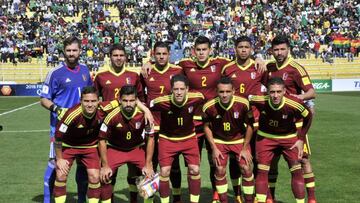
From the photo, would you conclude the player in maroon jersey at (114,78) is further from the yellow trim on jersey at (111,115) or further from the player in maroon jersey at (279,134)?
the player in maroon jersey at (279,134)

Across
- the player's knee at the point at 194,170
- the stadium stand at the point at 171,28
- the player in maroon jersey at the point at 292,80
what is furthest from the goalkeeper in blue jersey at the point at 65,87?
the stadium stand at the point at 171,28

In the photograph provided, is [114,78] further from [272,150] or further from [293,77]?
[293,77]

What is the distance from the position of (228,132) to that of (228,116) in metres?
0.24

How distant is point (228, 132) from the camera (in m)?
7.51

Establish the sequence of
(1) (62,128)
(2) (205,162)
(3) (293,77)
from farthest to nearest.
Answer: (2) (205,162), (3) (293,77), (1) (62,128)

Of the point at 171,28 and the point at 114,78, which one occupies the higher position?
the point at 171,28

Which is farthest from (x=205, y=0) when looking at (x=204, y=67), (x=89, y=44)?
(x=204, y=67)

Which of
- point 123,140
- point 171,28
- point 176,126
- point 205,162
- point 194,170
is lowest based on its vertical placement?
point 205,162

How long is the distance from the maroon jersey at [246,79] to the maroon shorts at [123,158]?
6.15ft

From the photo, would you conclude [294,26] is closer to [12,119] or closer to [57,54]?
[57,54]

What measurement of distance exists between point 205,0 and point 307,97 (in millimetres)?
38753

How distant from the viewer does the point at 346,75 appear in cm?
3659

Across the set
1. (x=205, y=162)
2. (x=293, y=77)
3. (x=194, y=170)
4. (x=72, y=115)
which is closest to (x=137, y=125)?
(x=72, y=115)

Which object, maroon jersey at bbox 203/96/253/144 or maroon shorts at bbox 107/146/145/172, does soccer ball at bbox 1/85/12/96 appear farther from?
maroon jersey at bbox 203/96/253/144
